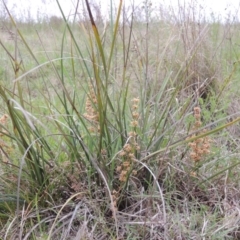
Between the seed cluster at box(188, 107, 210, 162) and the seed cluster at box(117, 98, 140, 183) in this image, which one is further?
the seed cluster at box(188, 107, 210, 162)

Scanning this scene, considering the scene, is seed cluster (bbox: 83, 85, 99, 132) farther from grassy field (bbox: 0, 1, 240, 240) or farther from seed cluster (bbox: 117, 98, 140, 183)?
seed cluster (bbox: 117, 98, 140, 183)

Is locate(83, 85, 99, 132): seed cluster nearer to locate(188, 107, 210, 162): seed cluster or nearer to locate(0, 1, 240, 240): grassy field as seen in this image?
locate(0, 1, 240, 240): grassy field

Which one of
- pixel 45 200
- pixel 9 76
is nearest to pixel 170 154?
pixel 45 200

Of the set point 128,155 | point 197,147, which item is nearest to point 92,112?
point 128,155

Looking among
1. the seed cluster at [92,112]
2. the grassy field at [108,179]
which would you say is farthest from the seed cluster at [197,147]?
the seed cluster at [92,112]

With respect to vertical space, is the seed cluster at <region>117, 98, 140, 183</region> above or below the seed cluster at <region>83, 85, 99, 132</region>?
below

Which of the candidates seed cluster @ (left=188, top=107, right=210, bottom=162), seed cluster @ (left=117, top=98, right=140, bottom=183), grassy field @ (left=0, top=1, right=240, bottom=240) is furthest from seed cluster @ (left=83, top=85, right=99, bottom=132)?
seed cluster @ (left=188, top=107, right=210, bottom=162)

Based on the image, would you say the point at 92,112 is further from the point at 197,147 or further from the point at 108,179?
the point at 197,147

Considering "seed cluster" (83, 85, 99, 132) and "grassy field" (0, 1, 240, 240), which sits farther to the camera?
"seed cluster" (83, 85, 99, 132)

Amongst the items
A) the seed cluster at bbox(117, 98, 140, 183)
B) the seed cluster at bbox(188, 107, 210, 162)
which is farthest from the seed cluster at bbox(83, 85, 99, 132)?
the seed cluster at bbox(188, 107, 210, 162)

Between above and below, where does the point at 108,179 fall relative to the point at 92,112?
below

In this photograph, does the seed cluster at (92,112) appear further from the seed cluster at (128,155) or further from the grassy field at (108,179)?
the seed cluster at (128,155)

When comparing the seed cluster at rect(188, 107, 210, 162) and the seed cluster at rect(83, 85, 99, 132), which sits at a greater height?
the seed cluster at rect(83, 85, 99, 132)

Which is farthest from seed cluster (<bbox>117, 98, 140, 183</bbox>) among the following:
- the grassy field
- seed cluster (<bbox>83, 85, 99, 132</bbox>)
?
seed cluster (<bbox>83, 85, 99, 132</bbox>)
